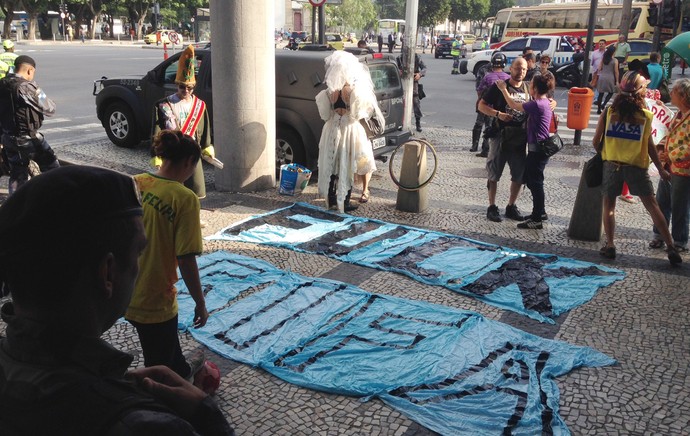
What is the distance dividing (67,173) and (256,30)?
6921mm

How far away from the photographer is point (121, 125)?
34.4 feet

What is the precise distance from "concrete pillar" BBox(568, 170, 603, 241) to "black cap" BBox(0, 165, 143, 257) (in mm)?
6129

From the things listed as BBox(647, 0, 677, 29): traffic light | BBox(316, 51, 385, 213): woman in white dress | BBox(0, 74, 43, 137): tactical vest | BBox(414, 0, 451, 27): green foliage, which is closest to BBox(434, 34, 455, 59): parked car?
BBox(414, 0, 451, 27): green foliage

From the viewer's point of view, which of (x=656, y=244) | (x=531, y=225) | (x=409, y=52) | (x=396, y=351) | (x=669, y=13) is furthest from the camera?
(x=669, y=13)

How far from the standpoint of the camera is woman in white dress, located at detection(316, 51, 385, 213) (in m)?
7.09

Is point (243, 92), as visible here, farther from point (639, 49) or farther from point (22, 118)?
point (639, 49)

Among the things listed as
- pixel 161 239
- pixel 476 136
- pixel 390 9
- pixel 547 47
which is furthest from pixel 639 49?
pixel 390 9

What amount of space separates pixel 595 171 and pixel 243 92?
14.3 feet

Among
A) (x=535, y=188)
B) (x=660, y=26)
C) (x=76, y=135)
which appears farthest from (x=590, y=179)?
(x=76, y=135)

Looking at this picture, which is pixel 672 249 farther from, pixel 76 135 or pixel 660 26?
pixel 76 135

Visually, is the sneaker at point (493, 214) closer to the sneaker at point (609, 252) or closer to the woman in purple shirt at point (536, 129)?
the woman in purple shirt at point (536, 129)

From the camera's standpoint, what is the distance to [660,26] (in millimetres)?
12180

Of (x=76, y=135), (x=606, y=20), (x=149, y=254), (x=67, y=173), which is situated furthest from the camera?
(x=606, y=20)

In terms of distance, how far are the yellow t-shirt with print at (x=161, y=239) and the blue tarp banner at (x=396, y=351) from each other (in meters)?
1.14
